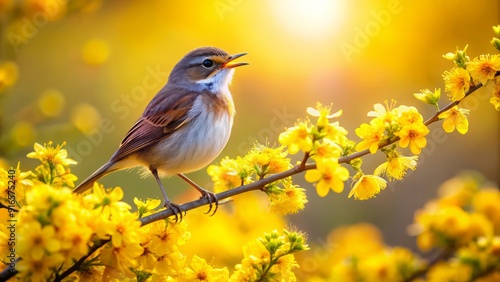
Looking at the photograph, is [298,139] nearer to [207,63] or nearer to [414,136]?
[414,136]

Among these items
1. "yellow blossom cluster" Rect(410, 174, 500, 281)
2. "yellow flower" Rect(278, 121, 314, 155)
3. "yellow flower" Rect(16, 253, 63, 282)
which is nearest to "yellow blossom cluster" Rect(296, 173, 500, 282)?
"yellow blossom cluster" Rect(410, 174, 500, 281)

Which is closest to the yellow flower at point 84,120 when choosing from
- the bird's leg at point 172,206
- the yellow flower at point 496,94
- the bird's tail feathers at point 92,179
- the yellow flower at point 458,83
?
the bird's tail feathers at point 92,179

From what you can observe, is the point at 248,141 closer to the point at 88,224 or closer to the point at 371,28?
the point at 371,28

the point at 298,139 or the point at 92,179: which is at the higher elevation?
the point at 92,179

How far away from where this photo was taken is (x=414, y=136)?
97.7 inches

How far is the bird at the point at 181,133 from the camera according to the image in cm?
387

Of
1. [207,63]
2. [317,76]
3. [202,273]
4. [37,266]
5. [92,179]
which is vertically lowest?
[37,266]

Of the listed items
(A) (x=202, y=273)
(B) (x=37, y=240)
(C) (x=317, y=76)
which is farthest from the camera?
(C) (x=317, y=76)

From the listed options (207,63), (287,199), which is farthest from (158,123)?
(287,199)

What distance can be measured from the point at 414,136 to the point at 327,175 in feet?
1.37

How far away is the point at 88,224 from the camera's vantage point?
83.0 inches

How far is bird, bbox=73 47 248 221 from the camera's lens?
3.87 meters

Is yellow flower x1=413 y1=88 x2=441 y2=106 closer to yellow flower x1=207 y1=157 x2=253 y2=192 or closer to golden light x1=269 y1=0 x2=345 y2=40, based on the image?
yellow flower x1=207 y1=157 x2=253 y2=192

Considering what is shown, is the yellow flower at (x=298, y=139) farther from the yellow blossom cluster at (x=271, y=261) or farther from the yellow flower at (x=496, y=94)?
the yellow flower at (x=496, y=94)
